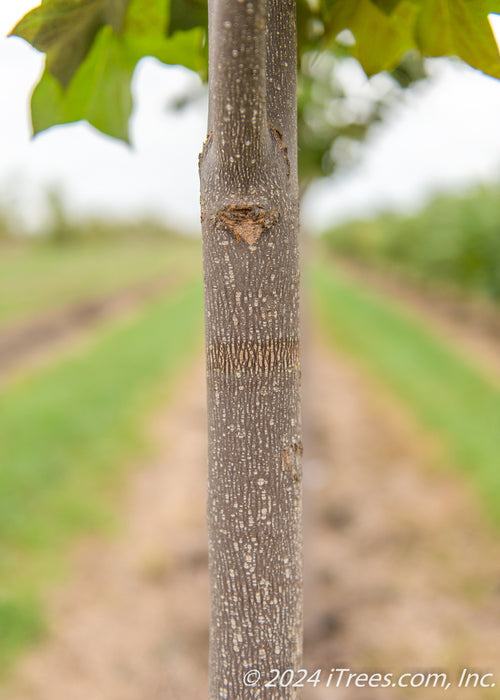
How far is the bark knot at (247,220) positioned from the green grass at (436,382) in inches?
194

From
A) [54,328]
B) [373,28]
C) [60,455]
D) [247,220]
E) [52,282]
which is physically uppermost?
[52,282]

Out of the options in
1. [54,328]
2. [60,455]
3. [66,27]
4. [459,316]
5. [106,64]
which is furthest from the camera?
[459,316]

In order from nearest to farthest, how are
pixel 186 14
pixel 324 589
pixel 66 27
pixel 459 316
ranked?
pixel 66 27
pixel 186 14
pixel 324 589
pixel 459 316

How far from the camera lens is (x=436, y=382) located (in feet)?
31.8

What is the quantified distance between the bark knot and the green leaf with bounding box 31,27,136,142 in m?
0.71

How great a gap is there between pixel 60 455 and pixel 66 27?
5.90m

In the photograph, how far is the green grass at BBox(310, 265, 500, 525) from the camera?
20.6 feet

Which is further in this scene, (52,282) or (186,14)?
(52,282)

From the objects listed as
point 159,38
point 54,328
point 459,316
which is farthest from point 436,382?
point 54,328

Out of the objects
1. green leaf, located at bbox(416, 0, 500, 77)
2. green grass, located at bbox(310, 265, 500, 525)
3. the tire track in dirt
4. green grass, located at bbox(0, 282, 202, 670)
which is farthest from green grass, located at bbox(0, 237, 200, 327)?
green leaf, located at bbox(416, 0, 500, 77)

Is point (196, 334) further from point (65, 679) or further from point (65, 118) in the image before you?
point (65, 118)

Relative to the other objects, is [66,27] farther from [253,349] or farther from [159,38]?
[253,349]

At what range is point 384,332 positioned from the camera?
14891 mm

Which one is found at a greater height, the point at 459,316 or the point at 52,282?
the point at 52,282
